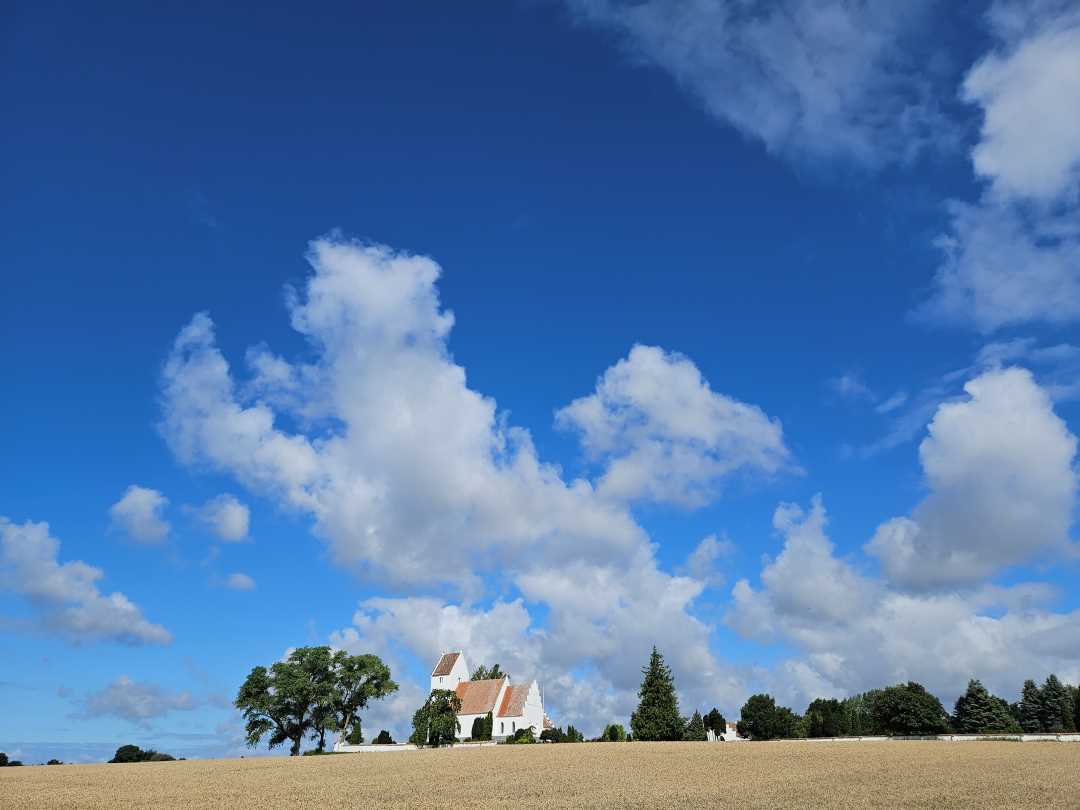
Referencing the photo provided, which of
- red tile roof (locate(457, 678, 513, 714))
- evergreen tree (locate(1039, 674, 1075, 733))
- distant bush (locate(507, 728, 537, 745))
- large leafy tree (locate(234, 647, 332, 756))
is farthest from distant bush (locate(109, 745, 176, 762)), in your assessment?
evergreen tree (locate(1039, 674, 1075, 733))

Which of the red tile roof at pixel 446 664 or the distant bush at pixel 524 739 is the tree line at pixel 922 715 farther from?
the red tile roof at pixel 446 664

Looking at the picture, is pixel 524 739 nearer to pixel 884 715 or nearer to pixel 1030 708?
pixel 884 715

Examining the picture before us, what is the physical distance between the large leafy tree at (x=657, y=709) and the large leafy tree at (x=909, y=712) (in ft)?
90.5

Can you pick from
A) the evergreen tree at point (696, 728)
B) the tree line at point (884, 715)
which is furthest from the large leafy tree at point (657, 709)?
the evergreen tree at point (696, 728)

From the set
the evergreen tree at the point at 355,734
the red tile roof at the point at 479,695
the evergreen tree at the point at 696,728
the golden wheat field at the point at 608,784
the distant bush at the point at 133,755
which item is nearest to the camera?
the golden wheat field at the point at 608,784

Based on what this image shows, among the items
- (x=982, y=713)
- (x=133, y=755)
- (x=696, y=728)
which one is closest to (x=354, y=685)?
(x=133, y=755)

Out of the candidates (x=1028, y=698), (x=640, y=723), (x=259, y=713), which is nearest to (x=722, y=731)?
(x=640, y=723)

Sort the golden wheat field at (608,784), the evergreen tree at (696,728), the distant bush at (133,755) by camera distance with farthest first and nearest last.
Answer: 1. the evergreen tree at (696,728)
2. the distant bush at (133,755)
3. the golden wheat field at (608,784)

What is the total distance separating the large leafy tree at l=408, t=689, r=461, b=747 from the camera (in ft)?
267

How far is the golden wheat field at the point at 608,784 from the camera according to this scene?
76.4ft

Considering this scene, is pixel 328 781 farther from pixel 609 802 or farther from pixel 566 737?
pixel 566 737

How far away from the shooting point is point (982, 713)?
300 feet

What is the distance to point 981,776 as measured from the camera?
3136 centimetres

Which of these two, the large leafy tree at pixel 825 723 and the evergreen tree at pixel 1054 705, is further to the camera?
the large leafy tree at pixel 825 723
